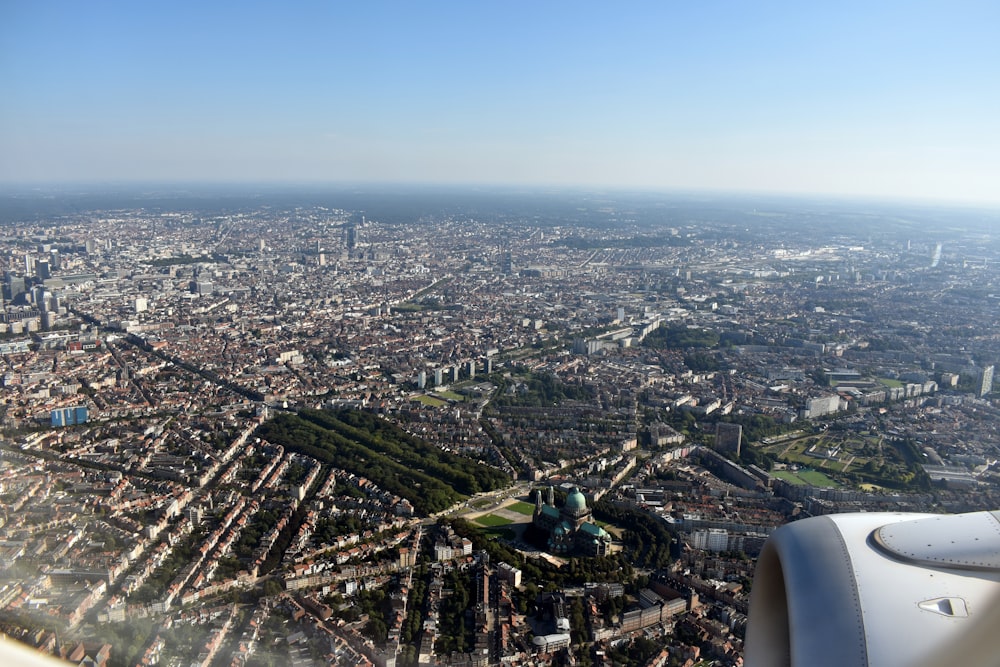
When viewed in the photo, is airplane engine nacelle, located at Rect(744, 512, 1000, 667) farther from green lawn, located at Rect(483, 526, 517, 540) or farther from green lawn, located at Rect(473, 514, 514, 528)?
green lawn, located at Rect(473, 514, 514, 528)

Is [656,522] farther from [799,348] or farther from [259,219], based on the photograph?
[259,219]

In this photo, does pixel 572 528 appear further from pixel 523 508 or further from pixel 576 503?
pixel 523 508

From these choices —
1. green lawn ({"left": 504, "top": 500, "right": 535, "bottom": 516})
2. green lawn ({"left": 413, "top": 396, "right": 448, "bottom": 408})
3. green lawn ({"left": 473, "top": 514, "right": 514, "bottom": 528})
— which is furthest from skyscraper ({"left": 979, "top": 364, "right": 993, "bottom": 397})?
green lawn ({"left": 473, "top": 514, "right": 514, "bottom": 528})

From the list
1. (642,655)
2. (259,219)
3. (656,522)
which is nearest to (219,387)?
(656,522)

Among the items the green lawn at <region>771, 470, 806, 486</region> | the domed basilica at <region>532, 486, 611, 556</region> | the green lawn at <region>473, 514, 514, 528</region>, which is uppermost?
the domed basilica at <region>532, 486, 611, 556</region>

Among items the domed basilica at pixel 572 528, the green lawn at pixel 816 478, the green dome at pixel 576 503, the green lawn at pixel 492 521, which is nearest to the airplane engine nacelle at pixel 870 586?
the domed basilica at pixel 572 528

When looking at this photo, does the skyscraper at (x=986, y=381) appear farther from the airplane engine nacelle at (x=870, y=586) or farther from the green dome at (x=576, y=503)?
the airplane engine nacelle at (x=870, y=586)

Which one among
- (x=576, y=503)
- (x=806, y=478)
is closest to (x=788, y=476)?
(x=806, y=478)
